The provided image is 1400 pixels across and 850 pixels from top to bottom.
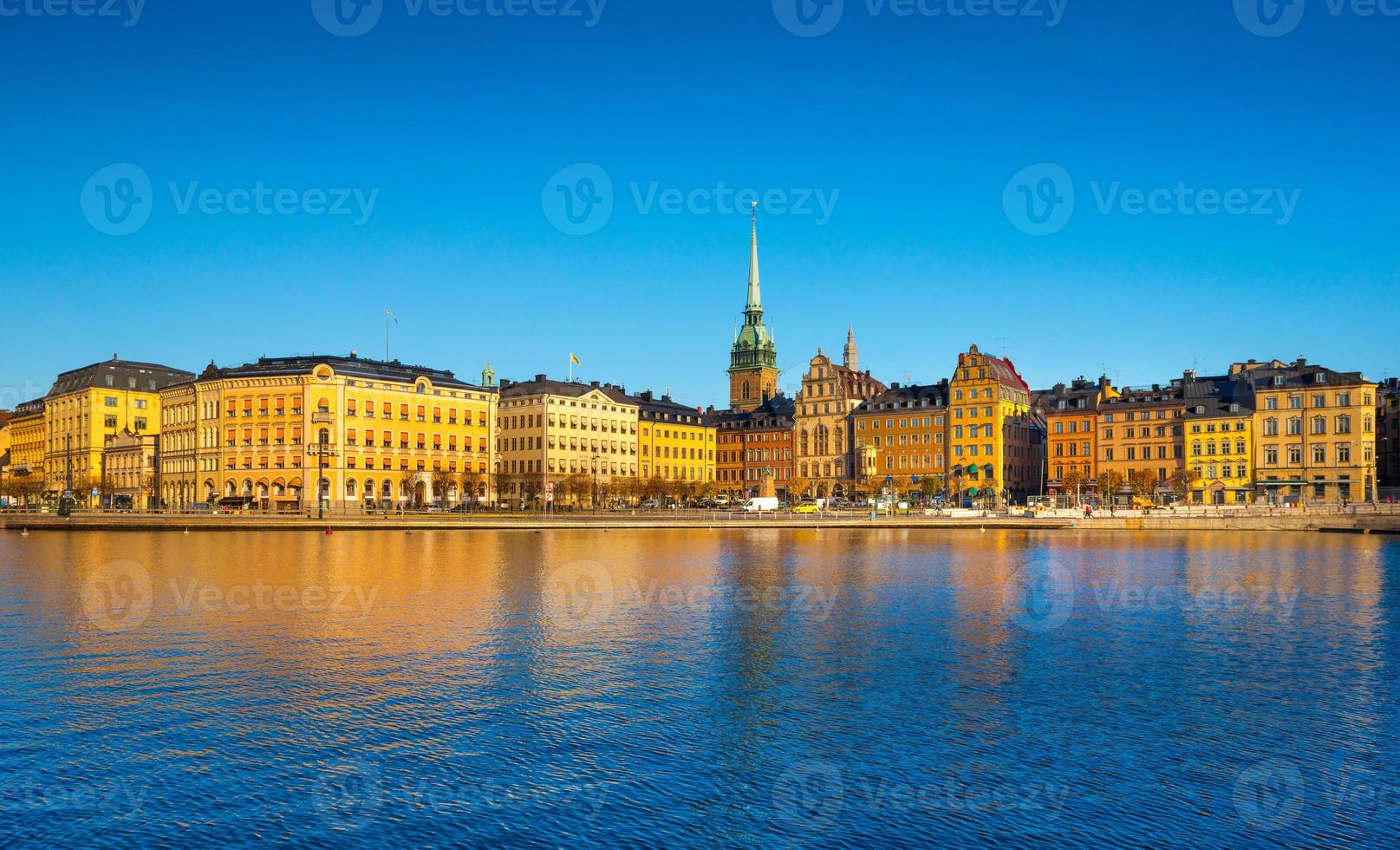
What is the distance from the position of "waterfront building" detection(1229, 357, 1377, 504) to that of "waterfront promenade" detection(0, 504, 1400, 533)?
74.3ft

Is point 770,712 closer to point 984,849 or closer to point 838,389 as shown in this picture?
point 984,849

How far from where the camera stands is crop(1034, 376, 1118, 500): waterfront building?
152 metres

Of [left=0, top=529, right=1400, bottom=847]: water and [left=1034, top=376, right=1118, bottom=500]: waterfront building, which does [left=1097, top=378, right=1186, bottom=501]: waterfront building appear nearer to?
[left=1034, top=376, right=1118, bottom=500]: waterfront building

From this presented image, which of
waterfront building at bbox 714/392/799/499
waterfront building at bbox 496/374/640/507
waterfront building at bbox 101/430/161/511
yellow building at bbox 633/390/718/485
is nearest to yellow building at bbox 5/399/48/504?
waterfront building at bbox 101/430/161/511

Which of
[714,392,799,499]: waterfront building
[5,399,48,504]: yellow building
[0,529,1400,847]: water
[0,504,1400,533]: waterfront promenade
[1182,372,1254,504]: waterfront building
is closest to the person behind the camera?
[0,529,1400,847]: water

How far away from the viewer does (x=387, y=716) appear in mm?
23094

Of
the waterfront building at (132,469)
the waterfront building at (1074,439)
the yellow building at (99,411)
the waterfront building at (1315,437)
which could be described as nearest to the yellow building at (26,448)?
the yellow building at (99,411)

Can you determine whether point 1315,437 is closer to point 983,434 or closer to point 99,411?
point 983,434

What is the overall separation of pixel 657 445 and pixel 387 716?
149 metres

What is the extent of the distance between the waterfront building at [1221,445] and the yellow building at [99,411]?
13451 centimetres

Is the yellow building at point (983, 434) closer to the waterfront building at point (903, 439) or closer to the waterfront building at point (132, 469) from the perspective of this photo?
the waterfront building at point (903, 439)

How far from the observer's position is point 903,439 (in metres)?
161

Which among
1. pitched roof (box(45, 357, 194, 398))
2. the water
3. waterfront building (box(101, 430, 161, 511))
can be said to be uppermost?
pitched roof (box(45, 357, 194, 398))

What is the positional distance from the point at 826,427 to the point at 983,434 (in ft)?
83.1
